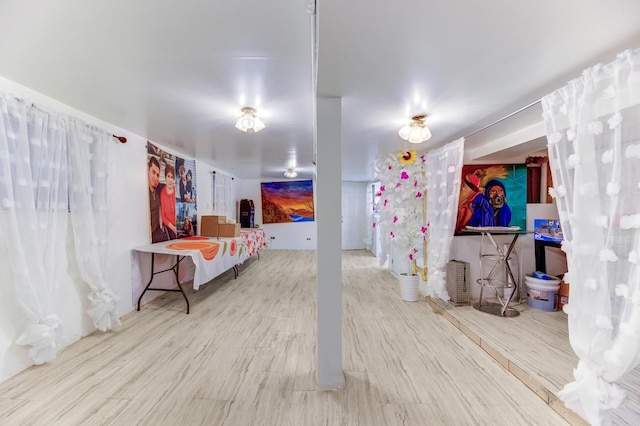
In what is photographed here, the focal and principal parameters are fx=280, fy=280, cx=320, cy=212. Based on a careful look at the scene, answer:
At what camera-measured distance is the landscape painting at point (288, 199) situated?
8.76 m

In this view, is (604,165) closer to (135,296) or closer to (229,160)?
(135,296)

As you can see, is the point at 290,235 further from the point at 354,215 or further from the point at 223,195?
the point at 223,195

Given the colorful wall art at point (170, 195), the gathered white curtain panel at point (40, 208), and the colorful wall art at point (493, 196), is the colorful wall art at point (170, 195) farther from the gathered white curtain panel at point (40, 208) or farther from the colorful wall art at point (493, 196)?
the colorful wall art at point (493, 196)

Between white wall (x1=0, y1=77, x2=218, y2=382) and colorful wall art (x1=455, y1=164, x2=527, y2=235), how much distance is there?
14.5ft

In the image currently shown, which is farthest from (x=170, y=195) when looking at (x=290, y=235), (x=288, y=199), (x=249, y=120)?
(x=290, y=235)

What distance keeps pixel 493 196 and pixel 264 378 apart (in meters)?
3.78

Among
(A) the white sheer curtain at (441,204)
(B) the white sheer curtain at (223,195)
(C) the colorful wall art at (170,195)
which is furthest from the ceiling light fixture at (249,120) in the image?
(B) the white sheer curtain at (223,195)

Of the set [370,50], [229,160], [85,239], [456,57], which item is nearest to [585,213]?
[456,57]

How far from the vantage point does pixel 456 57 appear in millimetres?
1663

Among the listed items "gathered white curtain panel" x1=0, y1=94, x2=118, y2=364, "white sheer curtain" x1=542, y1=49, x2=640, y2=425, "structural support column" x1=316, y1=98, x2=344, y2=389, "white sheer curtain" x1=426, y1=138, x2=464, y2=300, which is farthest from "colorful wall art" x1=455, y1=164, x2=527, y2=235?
"gathered white curtain panel" x1=0, y1=94, x2=118, y2=364

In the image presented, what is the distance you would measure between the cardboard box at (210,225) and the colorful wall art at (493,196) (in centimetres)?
410

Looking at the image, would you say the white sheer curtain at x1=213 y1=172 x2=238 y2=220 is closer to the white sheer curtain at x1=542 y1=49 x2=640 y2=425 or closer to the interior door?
the interior door

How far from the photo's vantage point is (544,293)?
3.50 m

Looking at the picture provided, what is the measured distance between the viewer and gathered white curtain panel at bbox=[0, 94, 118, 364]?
84.6 inches
